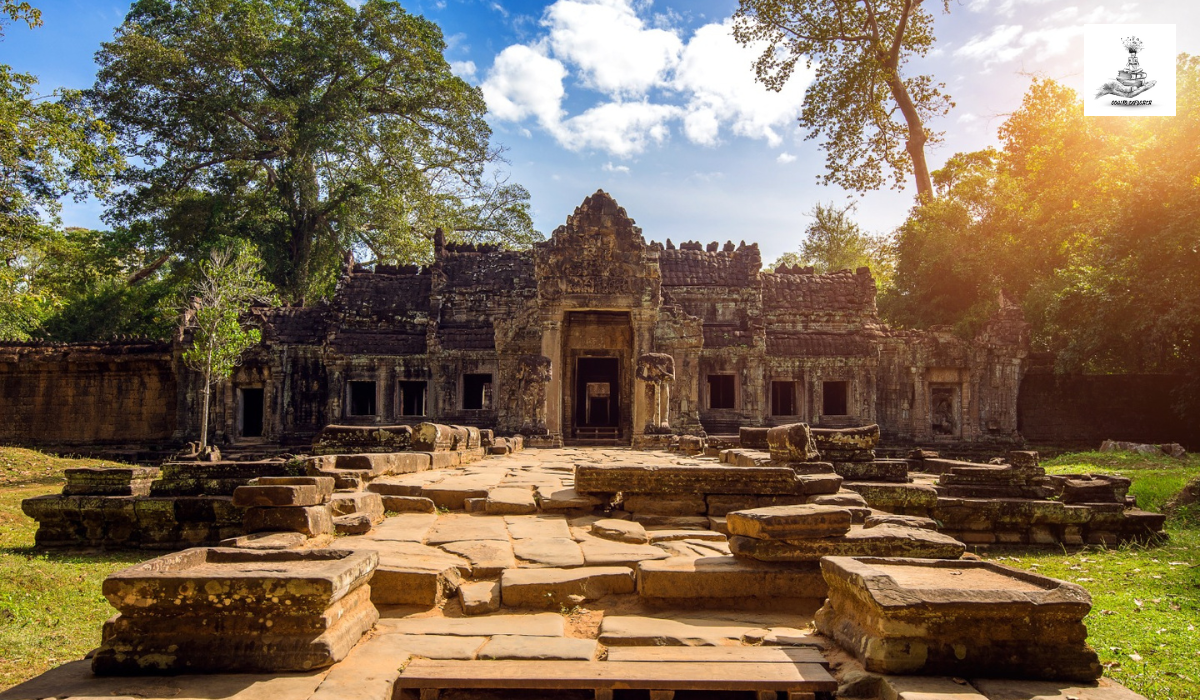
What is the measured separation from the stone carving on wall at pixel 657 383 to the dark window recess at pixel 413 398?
8.26 metres

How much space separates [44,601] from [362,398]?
15.6 meters

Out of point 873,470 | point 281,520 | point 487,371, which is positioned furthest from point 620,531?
point 487,371

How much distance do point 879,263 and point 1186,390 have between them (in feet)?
58.6

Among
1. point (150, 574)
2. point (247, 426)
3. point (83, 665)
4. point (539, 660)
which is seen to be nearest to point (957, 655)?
point (539, 660)

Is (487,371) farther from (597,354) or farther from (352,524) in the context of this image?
Answer: (352,524)

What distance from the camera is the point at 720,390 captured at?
21.3 meters

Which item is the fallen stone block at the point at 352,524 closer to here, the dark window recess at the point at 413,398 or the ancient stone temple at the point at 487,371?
the ancient stone temple at the point at 487,371

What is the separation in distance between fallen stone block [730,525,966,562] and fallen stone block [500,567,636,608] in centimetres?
75

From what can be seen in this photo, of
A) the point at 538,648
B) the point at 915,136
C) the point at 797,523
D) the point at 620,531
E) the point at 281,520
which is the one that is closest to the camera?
the point at 538,648

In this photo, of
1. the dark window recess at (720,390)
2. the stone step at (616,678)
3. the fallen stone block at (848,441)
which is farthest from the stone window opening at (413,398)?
the stone step at (616,678)

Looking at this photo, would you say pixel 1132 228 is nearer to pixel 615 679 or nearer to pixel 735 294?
pixel 735 294

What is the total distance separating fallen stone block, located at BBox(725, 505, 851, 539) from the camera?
4.52 metres

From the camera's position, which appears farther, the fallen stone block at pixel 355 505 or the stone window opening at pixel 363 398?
the stone window opening at pixel 363 398

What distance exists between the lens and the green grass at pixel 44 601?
14.9ft
